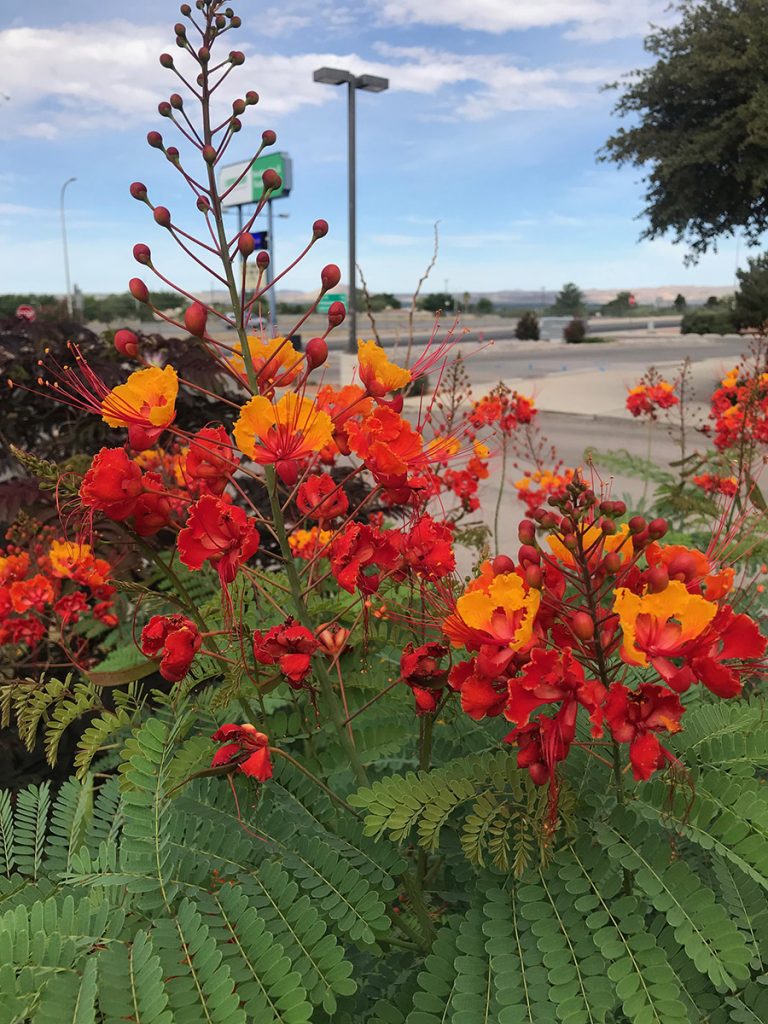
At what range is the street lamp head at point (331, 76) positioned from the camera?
13875 millimetres

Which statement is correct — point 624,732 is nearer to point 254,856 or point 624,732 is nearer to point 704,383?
Result: point 254,856

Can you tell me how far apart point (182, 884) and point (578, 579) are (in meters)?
0.70

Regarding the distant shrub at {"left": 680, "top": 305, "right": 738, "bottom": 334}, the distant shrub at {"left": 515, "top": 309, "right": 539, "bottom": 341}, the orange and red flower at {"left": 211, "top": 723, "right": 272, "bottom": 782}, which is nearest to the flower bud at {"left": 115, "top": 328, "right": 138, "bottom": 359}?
the orange and red flower at {"left": 211, "top": 723, "right": 272, "bottom": 782}

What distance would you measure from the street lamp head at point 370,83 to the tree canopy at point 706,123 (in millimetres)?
4571

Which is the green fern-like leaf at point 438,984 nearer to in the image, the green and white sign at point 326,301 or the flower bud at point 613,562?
the flower bud at point 613,562

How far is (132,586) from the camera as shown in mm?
1190

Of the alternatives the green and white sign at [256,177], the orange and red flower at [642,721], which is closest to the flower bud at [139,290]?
the orange and red flower at [642,721]

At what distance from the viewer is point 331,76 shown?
550 inches

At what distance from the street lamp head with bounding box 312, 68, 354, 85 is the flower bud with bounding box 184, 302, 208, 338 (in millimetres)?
14634

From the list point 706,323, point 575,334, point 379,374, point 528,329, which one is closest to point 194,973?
point 379,374

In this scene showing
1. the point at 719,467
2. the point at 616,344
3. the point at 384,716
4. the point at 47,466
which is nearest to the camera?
the point at 47,466

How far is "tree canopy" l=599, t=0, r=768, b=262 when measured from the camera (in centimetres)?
1352

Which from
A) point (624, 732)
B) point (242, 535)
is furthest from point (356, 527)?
point (624, 732)

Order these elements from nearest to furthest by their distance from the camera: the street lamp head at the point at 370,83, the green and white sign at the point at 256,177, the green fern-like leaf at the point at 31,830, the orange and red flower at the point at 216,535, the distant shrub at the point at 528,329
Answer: the orange and red flower at the point at 216,535 < the green fern-like leaf at the point at 31,830 < the green and white sign at the point at 256,177 < the street lamp head at the point at 370,83 < the distant shrub at the point at 528,329
